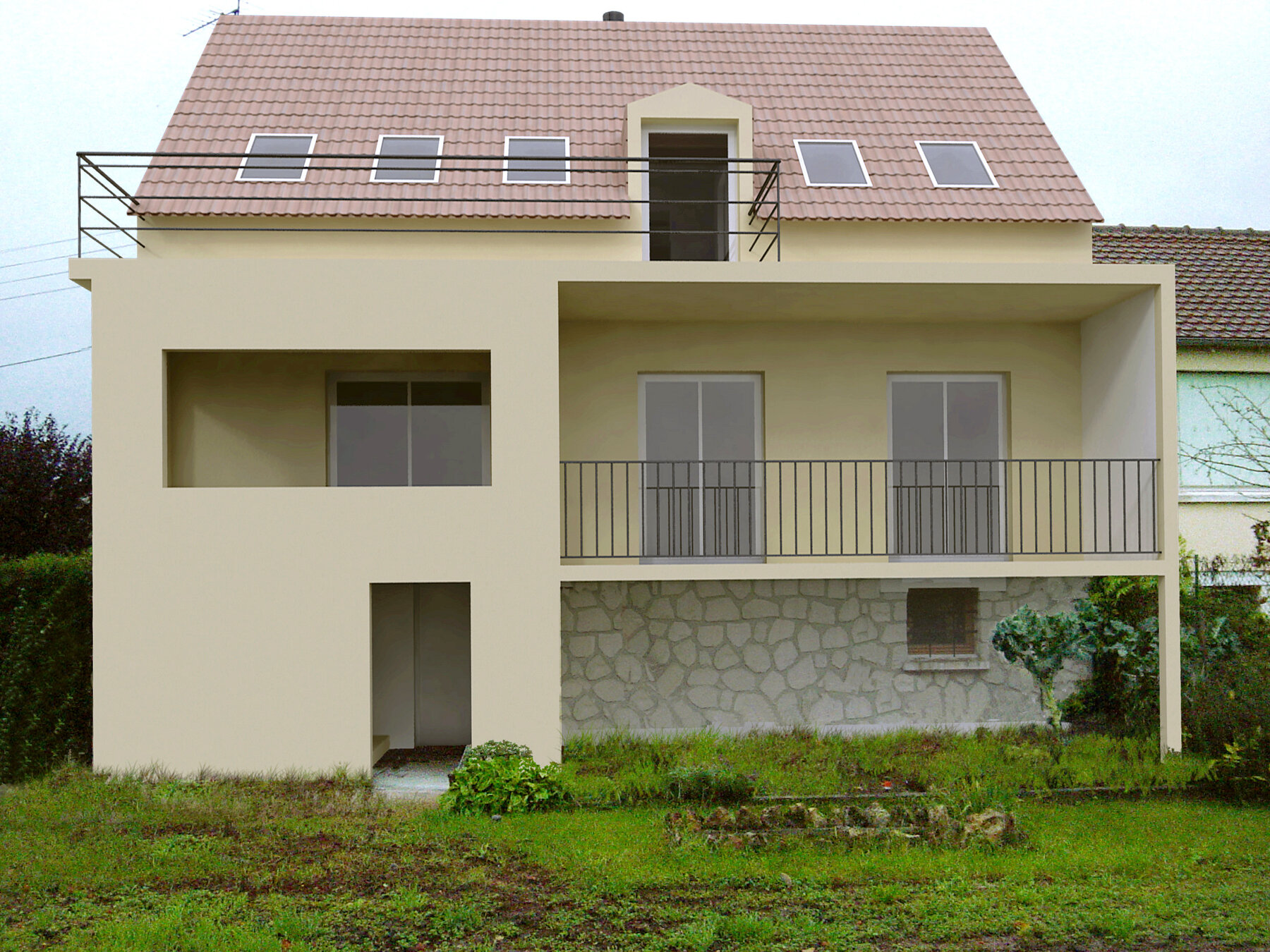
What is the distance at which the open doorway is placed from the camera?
11.9 metres

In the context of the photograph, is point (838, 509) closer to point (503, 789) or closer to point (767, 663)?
point (767, 663)

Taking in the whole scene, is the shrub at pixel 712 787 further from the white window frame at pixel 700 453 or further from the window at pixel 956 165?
the window at pixel 956 165

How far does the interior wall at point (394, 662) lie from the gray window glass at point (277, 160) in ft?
17.1

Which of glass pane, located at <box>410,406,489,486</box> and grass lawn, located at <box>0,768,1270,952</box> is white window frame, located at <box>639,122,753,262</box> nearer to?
glass pane, located at <box>410,406,489,486</box>

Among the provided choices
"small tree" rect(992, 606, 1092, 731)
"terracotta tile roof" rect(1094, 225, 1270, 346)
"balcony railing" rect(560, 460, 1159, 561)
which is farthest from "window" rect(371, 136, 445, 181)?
"terracotta tile roof" rect(1094, 225, 1270, 346)

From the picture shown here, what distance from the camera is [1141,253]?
1717 centimetres

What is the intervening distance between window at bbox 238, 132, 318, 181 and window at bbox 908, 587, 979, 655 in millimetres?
9073

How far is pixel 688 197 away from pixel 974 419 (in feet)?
16.1

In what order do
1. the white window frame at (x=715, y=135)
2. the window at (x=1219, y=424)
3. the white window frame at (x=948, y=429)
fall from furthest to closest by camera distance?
1. the window at (x=1219, y=424)
2. the white window frame at (x=715, y=135)
3. the white window frame at (x=948, y=429)

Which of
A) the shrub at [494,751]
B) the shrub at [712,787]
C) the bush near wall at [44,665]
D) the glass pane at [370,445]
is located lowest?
the shrub at [712,787]

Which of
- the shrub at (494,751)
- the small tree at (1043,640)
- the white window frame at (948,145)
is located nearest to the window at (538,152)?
the white window frame at (948,145)

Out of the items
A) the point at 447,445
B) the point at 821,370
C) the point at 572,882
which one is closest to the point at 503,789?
the point at 572,882

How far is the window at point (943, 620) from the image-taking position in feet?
40.7

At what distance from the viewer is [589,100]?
13.9 metres
